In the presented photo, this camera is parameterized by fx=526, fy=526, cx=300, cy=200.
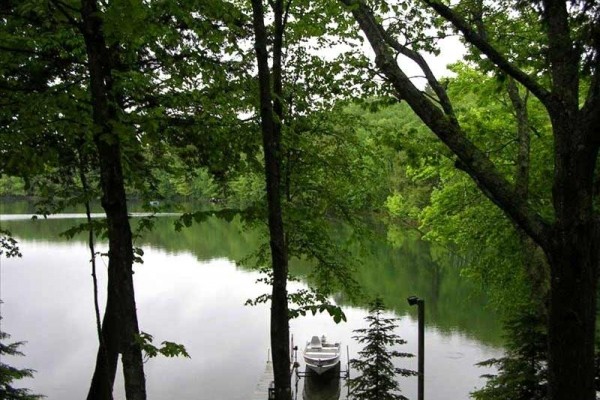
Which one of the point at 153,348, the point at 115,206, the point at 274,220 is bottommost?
the point at 153,348

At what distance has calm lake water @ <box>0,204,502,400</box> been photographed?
18781 millimetres

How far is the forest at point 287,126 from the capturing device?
3684 millimetres

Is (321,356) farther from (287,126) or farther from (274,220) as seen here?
(274,220)

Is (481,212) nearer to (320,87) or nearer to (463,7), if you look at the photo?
(320,87)

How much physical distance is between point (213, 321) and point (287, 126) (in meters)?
21.5

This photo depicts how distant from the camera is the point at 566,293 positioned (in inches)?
160

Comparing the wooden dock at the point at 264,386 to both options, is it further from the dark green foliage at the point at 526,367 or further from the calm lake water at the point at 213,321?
the dark green foliage at the point at 526,367

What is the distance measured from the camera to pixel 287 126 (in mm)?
6734

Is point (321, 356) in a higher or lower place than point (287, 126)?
lower

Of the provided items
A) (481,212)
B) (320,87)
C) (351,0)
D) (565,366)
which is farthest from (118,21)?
(481,212)

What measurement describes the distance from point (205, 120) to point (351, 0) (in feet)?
6.68

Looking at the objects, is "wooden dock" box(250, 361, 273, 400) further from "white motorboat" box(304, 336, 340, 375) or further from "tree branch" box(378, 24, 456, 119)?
"tree branch" box(378, 24, 456, 119)

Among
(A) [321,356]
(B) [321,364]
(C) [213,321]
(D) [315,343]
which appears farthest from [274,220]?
(C) [213,321]

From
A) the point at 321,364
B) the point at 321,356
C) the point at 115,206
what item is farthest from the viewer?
the point at 321,356
